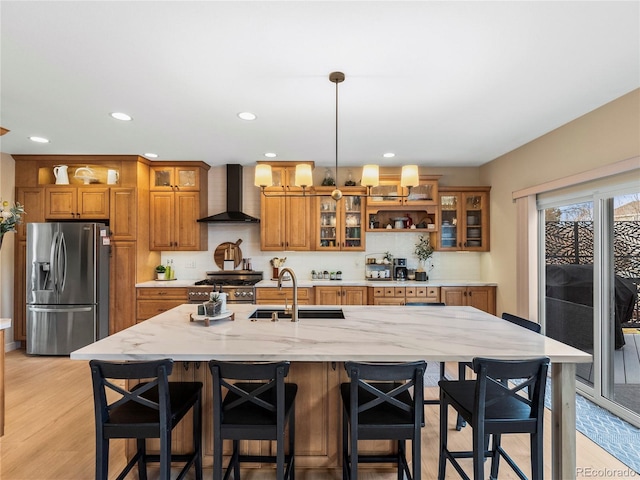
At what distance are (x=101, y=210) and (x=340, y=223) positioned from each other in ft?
11.0

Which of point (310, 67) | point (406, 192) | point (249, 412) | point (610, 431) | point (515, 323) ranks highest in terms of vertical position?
point (310, 67)

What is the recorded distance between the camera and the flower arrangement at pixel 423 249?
5095mm

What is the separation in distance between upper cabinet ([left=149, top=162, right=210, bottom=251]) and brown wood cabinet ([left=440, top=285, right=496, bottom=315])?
3.77 meters

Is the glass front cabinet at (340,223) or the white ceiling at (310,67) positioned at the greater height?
the white ceiling at (310,67)

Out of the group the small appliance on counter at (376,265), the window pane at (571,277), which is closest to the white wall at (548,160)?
the window pane at (571,277)

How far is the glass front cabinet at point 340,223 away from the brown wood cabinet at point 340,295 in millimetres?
623

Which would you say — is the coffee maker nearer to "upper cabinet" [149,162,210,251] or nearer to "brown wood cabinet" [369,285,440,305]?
"brown wood cabinet" [369,285,440,305]

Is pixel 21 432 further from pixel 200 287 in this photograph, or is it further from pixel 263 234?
pixel 263 234

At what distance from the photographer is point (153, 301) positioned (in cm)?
452

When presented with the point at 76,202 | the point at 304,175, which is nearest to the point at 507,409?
the point at 304,175

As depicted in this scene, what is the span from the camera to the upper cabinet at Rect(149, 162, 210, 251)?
15.9 feet

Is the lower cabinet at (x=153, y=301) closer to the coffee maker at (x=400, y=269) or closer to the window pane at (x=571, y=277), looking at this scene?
the coffee maker at (x=400, y=269)

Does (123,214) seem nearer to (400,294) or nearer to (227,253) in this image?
(227,253)

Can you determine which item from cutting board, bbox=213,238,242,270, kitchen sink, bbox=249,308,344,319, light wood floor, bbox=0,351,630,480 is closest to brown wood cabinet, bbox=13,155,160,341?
cutting board, bbox=213,238,242,270
